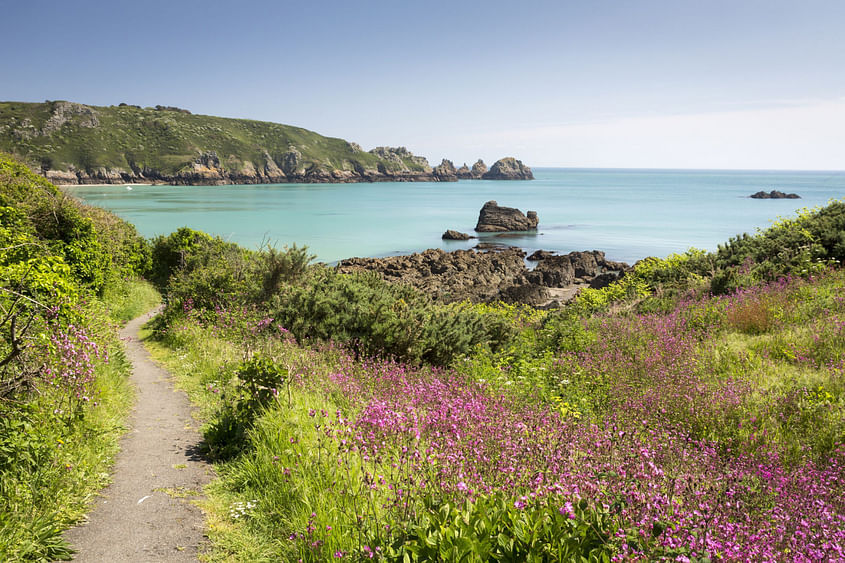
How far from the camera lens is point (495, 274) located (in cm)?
3797

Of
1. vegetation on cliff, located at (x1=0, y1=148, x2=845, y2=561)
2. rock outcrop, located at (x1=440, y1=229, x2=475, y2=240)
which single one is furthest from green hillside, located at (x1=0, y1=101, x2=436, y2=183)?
vegetation on cliff, located at (x1=0, y1=148, x2=845, y2=561)

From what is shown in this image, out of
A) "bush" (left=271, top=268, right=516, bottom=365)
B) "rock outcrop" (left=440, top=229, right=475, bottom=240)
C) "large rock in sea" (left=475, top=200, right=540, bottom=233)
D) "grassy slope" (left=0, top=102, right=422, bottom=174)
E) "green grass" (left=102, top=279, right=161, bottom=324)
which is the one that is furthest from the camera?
"grassy slope" (left=0, top=102, right=422, bottom=174)

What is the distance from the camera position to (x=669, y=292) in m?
15.0

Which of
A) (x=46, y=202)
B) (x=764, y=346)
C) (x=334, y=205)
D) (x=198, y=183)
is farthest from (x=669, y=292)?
(x=198, y=183)

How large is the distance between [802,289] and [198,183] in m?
189

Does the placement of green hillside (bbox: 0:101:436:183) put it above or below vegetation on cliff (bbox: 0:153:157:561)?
above

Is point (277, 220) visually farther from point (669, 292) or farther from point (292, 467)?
point (292, 467)

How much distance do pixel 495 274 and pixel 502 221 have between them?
1394 inches

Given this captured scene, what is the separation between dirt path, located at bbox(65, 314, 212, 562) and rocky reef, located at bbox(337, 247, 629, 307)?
2255cm

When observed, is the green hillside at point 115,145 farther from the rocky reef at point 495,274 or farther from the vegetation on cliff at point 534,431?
the vegetation on cliff at point 534,431

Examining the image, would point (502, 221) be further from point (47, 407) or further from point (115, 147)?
point (115, 147)

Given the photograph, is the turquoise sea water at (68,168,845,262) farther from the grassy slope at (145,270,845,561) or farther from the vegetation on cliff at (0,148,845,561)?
the grassy slope at (145,270,845,561)

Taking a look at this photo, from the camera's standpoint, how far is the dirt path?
13.4 ft

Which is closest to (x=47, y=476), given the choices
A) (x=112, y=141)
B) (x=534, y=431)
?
(x=534, y=431)
